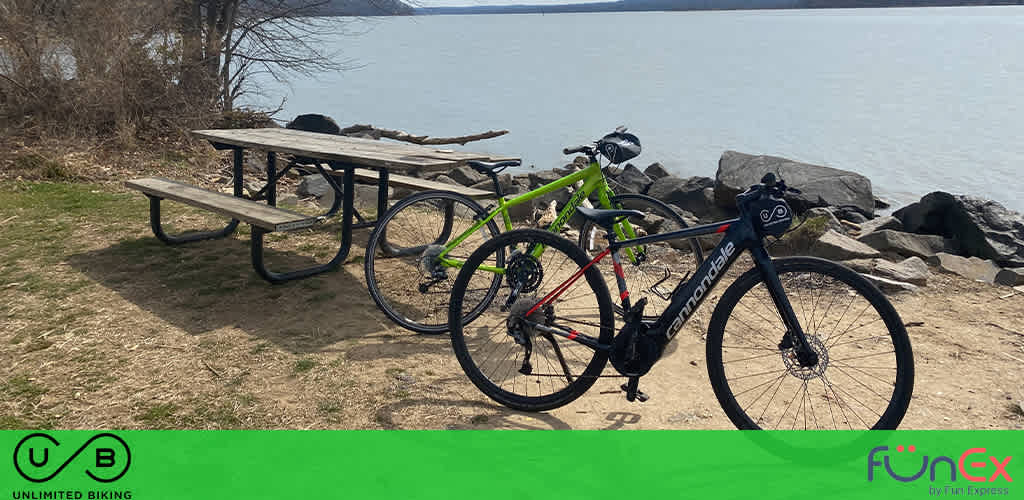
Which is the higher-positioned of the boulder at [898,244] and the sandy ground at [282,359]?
the boulder at [898,244]

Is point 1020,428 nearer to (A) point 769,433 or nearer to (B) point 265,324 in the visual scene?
(A) point 769,433

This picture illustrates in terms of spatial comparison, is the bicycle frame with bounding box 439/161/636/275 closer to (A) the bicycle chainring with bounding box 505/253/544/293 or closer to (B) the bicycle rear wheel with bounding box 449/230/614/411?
(B) the bicycle rear wheel with bounding box 449/230/614/411

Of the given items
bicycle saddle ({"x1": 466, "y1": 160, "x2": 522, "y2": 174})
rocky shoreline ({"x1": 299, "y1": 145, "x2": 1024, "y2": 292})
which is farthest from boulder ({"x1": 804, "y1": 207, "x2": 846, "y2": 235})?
bicycle saddle ({"x1": 466, "y1": 160, "x2": 522, "y2": 174})

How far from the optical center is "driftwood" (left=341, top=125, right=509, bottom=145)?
548 inches

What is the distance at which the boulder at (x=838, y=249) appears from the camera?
6805mm

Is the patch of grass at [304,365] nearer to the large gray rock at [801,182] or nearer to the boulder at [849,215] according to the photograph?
the large gray rock at [801,182]

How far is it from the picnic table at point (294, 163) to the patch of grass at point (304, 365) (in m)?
1.00

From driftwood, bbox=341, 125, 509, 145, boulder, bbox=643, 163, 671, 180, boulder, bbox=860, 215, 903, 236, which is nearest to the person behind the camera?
boulder, bbox=860, 215, 903, 236

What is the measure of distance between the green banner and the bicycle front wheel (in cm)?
21

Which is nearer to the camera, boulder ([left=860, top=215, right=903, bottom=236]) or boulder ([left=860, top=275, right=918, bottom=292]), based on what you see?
boulder ([left=860, top=275, right=918, bottom=292])

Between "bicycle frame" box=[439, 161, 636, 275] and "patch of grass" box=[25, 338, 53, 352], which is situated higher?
"bicycle frame" box=[439, 161, 636, 275]

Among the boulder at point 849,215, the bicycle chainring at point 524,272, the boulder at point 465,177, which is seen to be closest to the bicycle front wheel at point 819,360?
the bicycle chainring at point 524,272

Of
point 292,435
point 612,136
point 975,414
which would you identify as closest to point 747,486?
point 975,414

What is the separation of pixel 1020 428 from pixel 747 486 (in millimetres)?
1653
